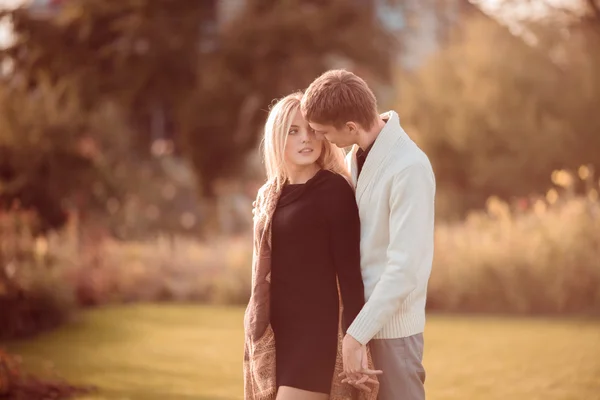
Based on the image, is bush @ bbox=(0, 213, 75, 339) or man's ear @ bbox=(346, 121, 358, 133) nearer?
man's ear @ bbox=(346, 121, 358, 133)

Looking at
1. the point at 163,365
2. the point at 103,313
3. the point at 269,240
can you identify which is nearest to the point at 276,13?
the point at 103,313

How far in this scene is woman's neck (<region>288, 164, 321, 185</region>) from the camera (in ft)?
11.7

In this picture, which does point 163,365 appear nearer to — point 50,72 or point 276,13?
point 276,13

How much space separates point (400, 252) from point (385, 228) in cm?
15

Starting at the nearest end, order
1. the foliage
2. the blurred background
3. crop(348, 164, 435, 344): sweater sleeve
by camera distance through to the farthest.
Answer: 1. crop(348, 164, 435, 344): sweater sleeve
2. the blurred background
3. the foliage

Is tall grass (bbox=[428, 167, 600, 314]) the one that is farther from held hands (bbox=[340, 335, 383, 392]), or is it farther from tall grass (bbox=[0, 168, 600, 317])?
held hands (bbox=[340, 335, 383, 392])

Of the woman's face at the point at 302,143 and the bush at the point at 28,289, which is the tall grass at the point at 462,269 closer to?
the bush at the point at 28,289

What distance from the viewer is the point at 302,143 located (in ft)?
11.5

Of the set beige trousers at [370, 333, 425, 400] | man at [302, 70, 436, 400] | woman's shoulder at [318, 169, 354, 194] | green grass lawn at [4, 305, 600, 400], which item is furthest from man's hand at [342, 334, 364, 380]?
green grass lawn at [4, 305, 600, 400]

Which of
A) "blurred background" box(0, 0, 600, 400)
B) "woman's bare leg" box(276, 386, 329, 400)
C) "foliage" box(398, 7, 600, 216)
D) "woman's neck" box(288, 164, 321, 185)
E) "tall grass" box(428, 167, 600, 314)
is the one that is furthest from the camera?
"foliage" box(398, 7, 600, 216)

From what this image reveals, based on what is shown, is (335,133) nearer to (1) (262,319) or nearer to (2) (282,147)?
(2) (282,147)

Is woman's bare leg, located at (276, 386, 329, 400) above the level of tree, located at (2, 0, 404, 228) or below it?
below

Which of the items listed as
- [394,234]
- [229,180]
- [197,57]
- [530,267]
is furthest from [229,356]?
[197,57]

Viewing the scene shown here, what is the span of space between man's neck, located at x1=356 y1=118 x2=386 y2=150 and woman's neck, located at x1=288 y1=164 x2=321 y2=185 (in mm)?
242
